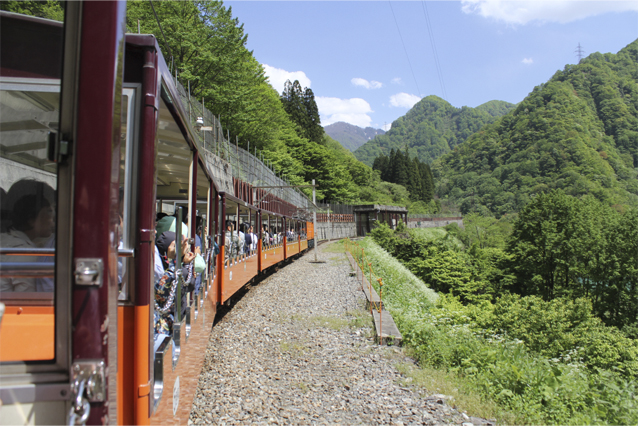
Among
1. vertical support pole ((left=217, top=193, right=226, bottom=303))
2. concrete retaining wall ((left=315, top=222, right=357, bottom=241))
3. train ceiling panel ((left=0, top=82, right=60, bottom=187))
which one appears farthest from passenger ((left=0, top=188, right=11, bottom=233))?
concrete retaining wall ((left=315, top=222, right=357, bottom=241))

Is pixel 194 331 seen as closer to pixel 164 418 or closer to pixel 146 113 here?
pixel 164 418

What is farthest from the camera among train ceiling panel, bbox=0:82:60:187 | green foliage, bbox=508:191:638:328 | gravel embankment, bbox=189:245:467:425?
green foliage, bbox=508:191:638:328

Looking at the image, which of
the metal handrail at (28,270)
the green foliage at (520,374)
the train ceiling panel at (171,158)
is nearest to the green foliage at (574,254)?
the green foliage at (520,374)

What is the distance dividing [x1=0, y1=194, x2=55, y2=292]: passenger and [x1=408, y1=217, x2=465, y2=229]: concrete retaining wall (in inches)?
3034

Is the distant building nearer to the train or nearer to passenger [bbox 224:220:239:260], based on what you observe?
passenger [bbox 224:220:239:260]

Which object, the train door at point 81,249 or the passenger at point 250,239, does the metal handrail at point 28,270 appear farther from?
the passenger at point 250,239

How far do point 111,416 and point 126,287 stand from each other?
32.3 inches

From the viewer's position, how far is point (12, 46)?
1.73 m

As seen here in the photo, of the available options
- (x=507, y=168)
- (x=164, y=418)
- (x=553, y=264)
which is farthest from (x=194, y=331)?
(x=507, y=168)

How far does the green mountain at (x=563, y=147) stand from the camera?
9506 cm

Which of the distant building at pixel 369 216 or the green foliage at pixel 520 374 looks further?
the distant building at pixel 369 216

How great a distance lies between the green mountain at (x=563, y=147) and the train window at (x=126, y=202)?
9183cm

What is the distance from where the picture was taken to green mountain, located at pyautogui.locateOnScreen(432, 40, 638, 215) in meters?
95.1

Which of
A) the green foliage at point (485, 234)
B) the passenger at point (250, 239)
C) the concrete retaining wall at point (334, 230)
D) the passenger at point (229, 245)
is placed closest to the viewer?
the passenger at point (229, 245)
